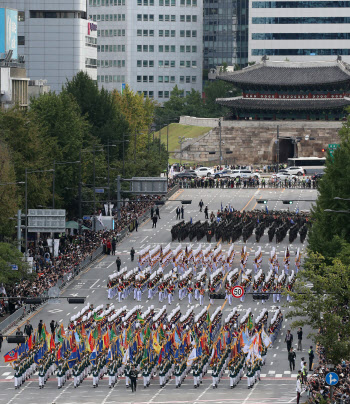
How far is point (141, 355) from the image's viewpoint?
5994 cm

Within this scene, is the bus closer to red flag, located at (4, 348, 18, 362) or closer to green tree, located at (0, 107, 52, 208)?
green tree, located at (0, 107, 52, 208)

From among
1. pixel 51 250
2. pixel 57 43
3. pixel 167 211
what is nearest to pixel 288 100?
pixel 57 43

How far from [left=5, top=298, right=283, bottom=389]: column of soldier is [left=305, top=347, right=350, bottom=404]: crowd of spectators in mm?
4731

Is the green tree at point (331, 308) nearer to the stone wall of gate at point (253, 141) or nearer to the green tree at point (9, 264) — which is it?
the green tree at point (9, 264)

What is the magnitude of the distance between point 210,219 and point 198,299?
30.6 m

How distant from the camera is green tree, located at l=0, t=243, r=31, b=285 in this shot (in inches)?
2958

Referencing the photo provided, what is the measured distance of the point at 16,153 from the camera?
95.8 m

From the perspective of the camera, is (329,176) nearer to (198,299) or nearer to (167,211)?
(198,299)

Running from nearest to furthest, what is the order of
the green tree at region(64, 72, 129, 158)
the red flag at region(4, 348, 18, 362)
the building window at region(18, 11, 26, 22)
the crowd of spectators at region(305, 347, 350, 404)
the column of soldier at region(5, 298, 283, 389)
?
the crowd of spectators at region(305, 347, 350, 404) → the column of soldier at region(5, 298, 283, 389) → the red flag at region(4, 348, 18, 362) → the green tree at region(64, 72, 129, 158) → the building window at region(18, 11, 26, 22)

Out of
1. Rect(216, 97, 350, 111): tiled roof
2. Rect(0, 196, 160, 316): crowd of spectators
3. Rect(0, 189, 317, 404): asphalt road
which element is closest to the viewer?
Rect(0, 189, 317, 404): asphalt road

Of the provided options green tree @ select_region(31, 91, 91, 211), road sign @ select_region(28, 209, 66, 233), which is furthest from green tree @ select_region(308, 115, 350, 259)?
green tree @ select_region(31, 91, 91, 211)

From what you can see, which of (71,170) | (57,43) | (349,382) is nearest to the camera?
(349,382)

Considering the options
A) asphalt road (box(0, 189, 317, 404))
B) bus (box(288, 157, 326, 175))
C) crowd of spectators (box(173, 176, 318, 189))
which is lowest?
asphalt road (box(0, 189, 317, 404))

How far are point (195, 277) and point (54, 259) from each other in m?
9.96
